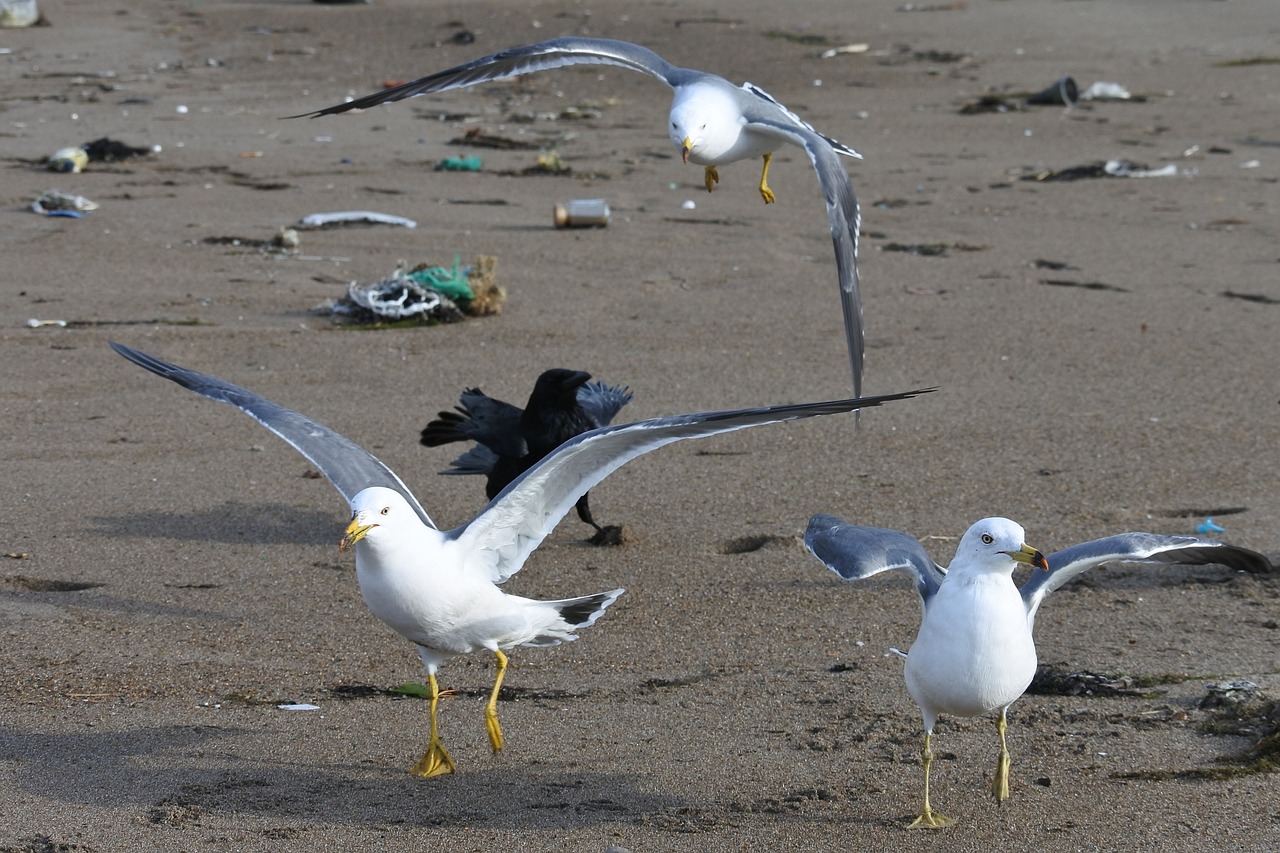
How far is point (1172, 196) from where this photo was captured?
1098 cm

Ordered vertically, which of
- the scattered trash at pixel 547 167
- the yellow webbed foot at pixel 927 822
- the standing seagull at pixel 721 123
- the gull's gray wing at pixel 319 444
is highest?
the standing seagull at pixel 721 123

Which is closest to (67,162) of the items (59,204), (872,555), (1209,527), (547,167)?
(59,204)

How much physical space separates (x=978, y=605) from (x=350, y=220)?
23.7 feet

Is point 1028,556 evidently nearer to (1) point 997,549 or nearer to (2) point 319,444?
(1) point 997,549

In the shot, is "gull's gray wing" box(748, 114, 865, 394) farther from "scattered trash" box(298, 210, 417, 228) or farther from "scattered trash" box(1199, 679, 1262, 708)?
"scattered trash" box(298, 210, 417, 228)

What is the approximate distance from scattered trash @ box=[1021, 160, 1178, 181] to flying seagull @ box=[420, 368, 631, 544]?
6.55 meters

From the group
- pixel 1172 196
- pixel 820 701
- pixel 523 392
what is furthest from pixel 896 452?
pixel 1172 196

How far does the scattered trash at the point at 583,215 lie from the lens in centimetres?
1004

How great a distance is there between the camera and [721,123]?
5.36m

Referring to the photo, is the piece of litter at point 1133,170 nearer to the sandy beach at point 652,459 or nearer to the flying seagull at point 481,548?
the sandy beach at point 652,459

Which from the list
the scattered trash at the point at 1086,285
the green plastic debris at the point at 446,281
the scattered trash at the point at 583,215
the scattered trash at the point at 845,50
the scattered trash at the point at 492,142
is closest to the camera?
the green plastic debris at the point at 446,281

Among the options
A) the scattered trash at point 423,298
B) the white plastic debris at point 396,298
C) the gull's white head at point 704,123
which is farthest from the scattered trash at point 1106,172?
the gull's white head at point 704,123

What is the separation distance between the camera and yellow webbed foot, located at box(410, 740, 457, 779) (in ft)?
13.7

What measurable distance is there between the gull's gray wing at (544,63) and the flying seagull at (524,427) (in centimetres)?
120
